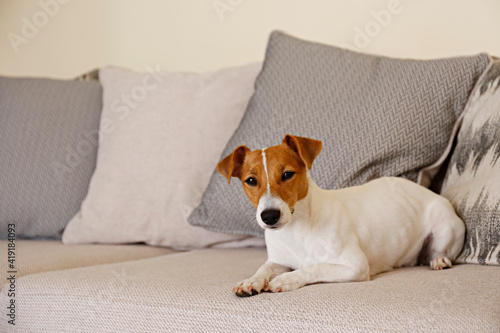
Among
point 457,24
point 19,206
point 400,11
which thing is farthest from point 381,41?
point 19,206

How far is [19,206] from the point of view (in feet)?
6.95

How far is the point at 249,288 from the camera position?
3.85ft

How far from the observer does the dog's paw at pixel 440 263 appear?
1.45m

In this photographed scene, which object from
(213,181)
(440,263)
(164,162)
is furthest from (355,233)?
(164,162)

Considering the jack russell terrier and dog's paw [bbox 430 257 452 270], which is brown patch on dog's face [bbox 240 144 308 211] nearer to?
the jack russell terrier

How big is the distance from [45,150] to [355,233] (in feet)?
4.68

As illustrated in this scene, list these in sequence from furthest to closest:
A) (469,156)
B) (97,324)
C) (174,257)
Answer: (174,257)
(469,156)
(97,324)

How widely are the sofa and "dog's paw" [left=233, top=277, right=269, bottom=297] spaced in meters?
0.04

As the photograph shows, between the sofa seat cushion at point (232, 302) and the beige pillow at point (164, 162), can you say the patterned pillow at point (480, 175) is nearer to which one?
the sofa seat cushion at point (232, 302)

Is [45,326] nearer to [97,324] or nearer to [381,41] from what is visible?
[97,324]

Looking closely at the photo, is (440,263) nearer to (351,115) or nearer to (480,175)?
(480,175)

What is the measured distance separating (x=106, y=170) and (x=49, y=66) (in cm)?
159

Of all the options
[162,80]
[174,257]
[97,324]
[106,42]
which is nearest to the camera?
[97,324]

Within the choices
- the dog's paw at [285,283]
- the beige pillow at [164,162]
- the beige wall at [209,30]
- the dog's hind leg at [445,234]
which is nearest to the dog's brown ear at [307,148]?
the dog's paw at [285,283]
